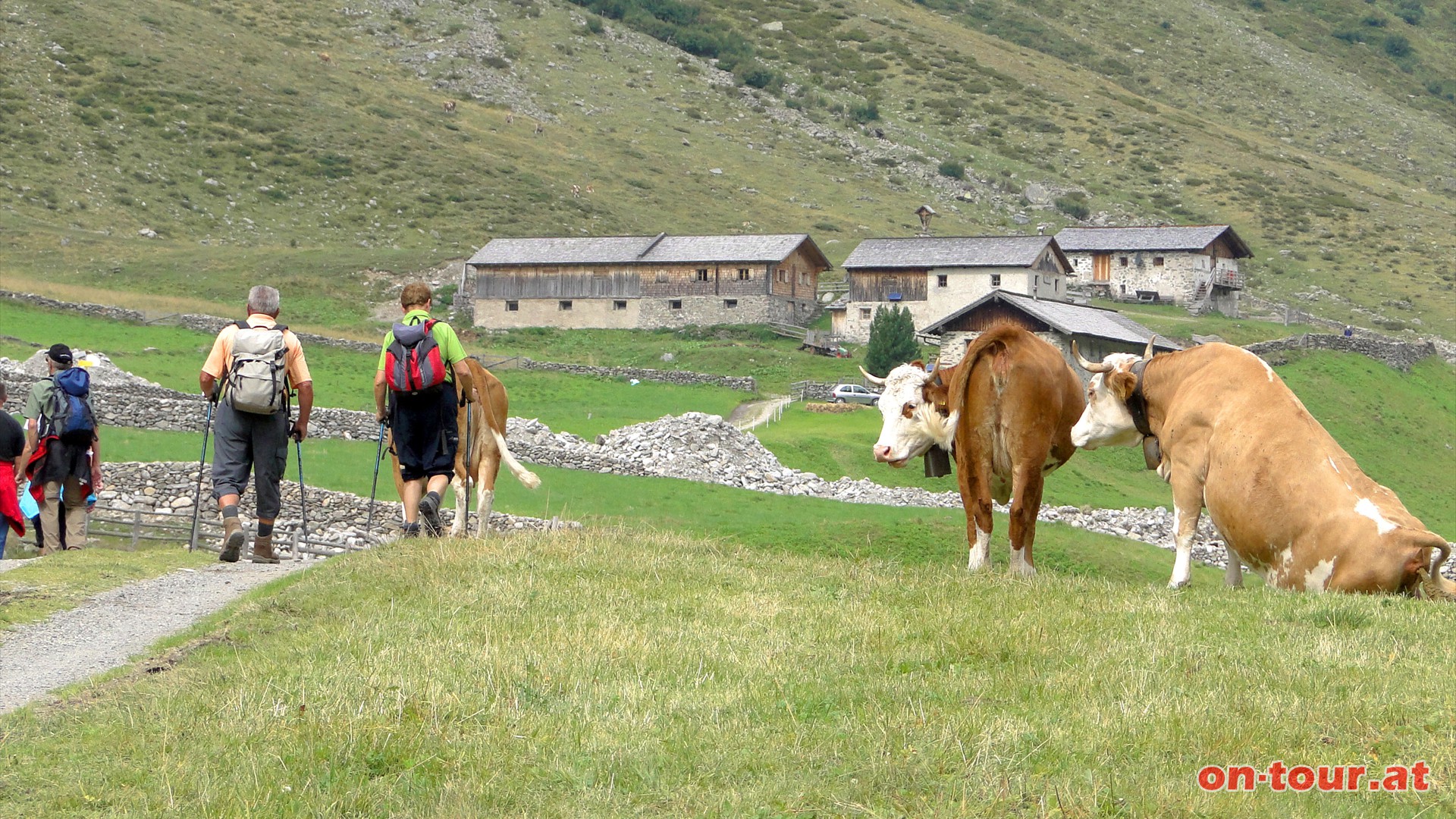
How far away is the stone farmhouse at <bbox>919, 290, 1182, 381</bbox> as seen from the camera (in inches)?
2239

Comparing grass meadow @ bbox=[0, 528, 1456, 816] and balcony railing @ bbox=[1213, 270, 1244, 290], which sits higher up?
balcony railing @ bbox=[1213, 270, 1244, 290]

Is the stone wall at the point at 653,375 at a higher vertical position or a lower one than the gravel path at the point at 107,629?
lower

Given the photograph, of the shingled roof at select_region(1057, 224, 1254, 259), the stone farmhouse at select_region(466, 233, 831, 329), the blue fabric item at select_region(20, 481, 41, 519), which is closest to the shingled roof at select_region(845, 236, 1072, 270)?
the stone farmhouse at select_region(466, 233, 831, 329)

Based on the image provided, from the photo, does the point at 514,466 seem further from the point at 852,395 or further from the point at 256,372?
the point at 852,395

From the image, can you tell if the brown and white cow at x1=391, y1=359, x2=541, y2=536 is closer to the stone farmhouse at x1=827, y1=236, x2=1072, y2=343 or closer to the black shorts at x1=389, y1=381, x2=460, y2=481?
the black shorts at x1=389, y1=381, x2=460, y2=481

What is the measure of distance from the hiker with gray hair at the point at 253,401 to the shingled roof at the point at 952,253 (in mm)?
59928

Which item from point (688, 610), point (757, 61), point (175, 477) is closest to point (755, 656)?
point (688, 610)

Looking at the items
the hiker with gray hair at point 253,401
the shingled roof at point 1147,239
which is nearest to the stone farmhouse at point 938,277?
the shingled roof at point 1147,239

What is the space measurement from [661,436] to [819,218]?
2462 inches

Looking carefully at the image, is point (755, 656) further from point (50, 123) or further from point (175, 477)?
point (50, 123)

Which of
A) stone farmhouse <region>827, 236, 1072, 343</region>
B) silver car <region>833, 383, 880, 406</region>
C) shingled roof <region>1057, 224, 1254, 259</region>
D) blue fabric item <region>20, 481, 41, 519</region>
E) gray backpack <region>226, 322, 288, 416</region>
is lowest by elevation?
silver car <region>833, 383, 880, 406</region>

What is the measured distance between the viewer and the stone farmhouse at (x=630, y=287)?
72125mm

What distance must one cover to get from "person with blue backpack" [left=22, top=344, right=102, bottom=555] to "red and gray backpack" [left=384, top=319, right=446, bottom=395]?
4.49 meters

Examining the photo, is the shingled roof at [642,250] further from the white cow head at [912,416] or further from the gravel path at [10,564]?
the gravel path at [10,564]
